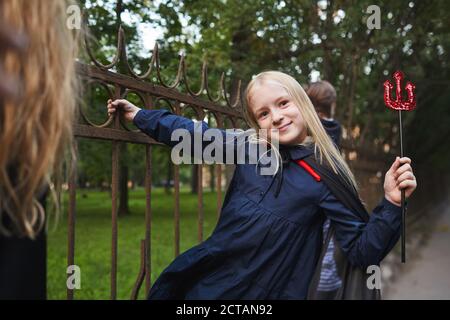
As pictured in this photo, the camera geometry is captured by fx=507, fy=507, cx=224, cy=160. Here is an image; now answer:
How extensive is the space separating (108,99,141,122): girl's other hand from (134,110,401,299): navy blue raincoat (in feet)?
1.91

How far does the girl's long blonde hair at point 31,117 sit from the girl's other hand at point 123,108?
35.8 inches

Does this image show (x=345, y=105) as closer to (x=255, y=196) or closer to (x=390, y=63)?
(x=390, y=63)

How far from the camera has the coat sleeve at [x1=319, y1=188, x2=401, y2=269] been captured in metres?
1.64

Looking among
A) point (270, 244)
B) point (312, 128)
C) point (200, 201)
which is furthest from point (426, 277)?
point (270, 244)

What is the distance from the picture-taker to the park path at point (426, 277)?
5.51 metres

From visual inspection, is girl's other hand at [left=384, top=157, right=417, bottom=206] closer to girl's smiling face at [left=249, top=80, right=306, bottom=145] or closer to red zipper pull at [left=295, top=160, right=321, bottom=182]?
red zipper pull at [left=295, top=160, right=321, bottom=182]

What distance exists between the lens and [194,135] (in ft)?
6.26

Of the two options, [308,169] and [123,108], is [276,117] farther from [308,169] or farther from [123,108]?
[123,108]

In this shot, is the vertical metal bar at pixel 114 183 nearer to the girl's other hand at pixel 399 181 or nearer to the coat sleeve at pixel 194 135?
the coat sleeve at pixel 194 135

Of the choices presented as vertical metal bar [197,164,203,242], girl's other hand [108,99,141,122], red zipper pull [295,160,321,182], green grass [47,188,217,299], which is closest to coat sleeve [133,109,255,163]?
girl's other hand [108,99,141,122]

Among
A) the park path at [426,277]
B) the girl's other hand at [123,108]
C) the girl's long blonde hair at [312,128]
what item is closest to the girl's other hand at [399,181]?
the girl's long blonde hair at [312,128]
